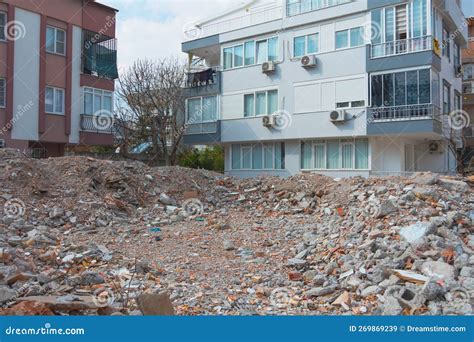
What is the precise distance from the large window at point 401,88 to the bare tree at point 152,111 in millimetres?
11456

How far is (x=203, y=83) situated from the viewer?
2880 cm

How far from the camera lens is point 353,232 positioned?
8.87 meters

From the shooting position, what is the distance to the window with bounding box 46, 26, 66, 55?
22312mm

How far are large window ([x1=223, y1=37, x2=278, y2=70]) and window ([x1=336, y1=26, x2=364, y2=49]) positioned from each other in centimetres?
389

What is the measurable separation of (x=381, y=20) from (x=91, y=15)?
1460 centimetres

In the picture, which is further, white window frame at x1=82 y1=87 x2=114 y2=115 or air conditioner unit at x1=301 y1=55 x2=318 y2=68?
white window frame at x1=82 y1=87 x2=114 y2=115

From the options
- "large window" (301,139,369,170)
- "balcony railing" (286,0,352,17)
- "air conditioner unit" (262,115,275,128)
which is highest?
"balcony railing" (286,0,352,17)

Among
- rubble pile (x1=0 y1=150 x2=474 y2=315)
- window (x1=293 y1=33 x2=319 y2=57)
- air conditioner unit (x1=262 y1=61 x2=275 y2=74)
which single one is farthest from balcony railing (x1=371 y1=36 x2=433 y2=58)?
rubble pile (x1=0 y1=150 x2=474 y2=315)

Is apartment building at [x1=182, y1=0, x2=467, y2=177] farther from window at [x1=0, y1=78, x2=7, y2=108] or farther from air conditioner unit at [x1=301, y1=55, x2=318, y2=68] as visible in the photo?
window at [x1=0, y1=78, x2=7, y2=108]

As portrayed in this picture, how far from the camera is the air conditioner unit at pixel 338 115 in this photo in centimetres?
2238

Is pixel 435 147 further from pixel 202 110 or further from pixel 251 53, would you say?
pixel 202 110

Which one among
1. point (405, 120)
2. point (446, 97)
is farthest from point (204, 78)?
point (446, 97)

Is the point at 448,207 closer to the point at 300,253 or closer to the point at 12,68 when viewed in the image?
the point at 300,253

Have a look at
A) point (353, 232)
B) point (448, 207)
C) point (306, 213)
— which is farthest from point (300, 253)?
point (306, 213)
